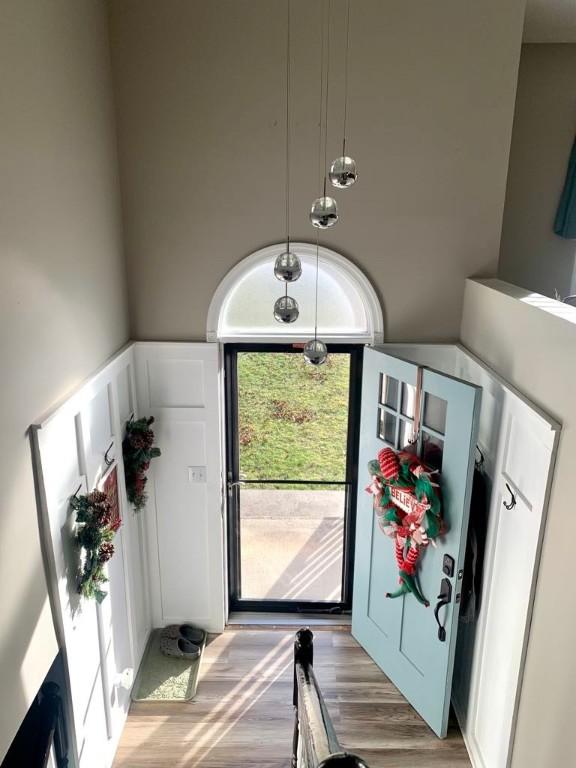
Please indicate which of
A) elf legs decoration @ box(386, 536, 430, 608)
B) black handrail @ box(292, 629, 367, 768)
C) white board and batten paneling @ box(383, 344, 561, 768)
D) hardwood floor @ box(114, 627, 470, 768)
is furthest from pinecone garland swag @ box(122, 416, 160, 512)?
white board and batten paneling @ box(383, 344, 561, 768)

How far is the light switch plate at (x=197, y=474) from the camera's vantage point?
3707mm

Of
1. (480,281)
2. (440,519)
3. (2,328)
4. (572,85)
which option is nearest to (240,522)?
(440,519)

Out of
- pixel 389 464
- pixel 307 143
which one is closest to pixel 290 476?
pixel 389 464

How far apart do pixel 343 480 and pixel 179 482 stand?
3.89 ft

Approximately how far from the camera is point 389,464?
322 cm

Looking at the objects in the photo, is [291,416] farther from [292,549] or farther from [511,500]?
[511,500]

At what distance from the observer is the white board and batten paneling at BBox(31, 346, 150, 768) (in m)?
2.18

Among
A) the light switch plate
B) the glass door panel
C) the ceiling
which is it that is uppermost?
the ceiling

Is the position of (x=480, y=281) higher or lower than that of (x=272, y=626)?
higher

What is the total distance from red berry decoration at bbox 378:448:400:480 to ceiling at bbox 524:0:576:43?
8.79 ft

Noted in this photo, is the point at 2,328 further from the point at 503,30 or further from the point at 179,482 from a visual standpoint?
the point at 503,30

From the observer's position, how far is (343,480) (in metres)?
4.00

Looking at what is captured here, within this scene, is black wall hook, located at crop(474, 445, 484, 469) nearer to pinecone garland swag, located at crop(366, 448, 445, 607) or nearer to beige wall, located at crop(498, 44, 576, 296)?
pinecone garland swag, located at crop(366, 448, 445, 607)

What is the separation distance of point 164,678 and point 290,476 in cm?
156
